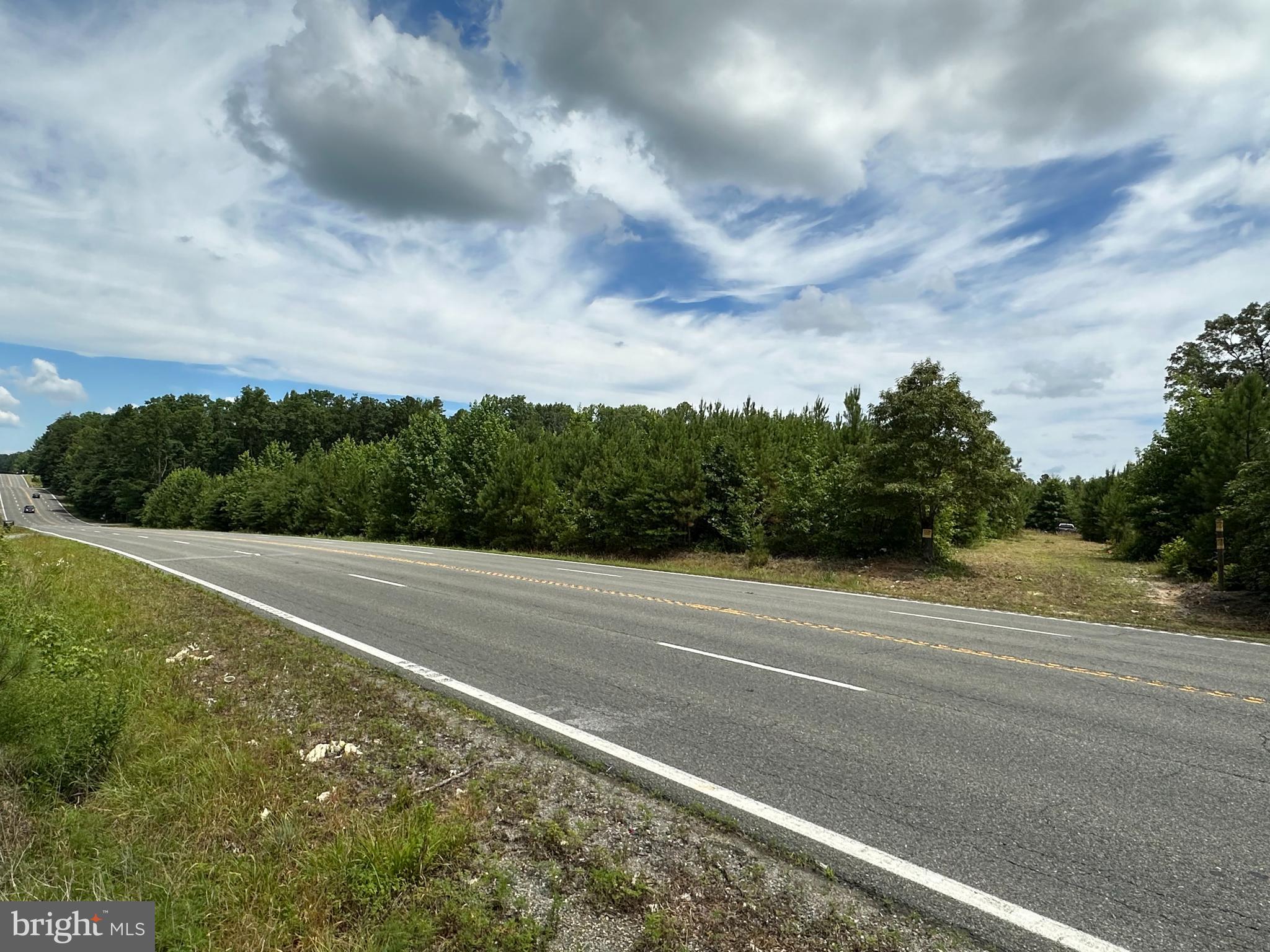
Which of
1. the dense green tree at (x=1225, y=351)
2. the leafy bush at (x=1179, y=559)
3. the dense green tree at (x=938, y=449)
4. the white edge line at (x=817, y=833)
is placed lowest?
the white edge line at (x=817, y=833)

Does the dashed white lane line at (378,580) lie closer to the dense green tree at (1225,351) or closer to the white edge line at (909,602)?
the white edge line at (909,602)

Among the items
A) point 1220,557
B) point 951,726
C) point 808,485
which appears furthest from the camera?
point 808,485

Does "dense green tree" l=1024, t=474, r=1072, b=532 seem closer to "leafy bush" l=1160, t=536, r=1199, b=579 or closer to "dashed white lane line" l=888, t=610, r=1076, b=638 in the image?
"leafy bush" l=1160, t=536, r=1199, b=579

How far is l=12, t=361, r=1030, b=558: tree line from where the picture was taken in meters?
19.4

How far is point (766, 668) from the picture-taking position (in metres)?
7.30

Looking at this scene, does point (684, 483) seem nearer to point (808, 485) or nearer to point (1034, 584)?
point (808, 485)

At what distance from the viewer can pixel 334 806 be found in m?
3.99

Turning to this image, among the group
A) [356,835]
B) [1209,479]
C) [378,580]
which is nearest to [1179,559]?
[1209,479]

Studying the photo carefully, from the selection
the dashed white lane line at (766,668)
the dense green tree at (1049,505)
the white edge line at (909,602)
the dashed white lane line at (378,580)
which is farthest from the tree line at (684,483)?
the dense green tree at (1049,505)

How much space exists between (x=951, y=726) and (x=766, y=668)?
2.17 meters

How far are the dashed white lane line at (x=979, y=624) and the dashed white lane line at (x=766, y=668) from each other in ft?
16.9

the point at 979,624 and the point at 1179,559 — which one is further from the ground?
the point at 1179,559

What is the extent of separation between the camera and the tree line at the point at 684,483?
63.6ft

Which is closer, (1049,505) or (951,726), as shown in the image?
(951,726)
